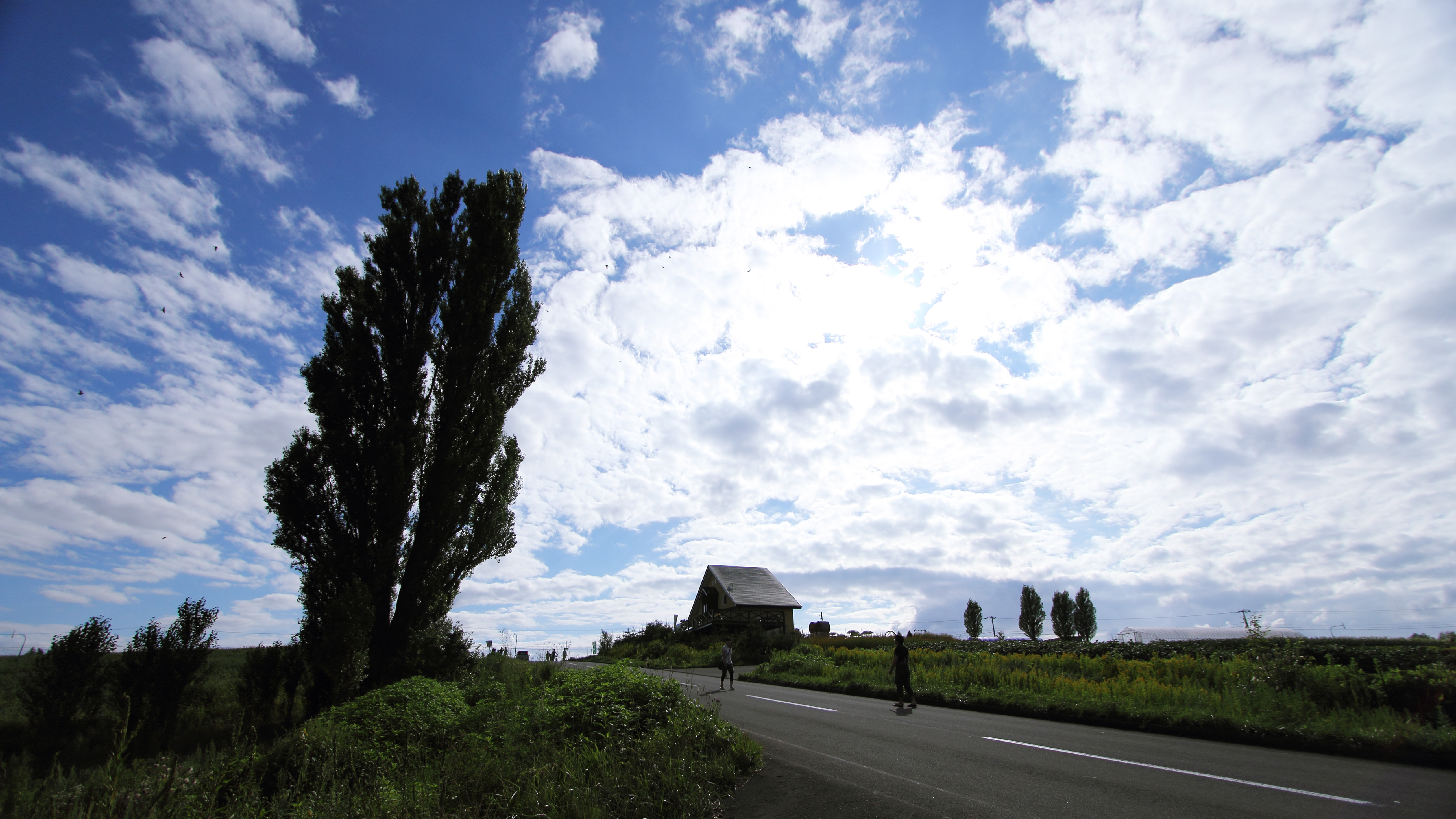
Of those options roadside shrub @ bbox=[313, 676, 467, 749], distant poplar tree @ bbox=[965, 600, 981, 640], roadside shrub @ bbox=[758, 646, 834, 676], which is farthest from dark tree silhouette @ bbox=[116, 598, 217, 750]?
distant poplar tree @ bbox=[965, 600, 981, 640]

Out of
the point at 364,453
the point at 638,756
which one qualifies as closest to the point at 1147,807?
the point at 638,756

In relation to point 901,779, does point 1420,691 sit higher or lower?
higher

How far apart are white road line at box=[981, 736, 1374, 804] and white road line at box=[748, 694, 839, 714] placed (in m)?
5.21

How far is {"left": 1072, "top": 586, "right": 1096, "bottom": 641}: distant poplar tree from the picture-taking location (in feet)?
245

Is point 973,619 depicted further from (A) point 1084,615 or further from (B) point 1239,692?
(B) point 1239,692

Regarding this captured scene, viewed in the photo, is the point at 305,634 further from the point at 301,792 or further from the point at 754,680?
the point at 754,680

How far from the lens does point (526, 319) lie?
1772cm

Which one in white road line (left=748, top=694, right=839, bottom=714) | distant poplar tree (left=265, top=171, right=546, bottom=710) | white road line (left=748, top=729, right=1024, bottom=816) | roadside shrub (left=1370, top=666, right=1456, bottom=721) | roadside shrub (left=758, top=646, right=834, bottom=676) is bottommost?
roadside shrub (left=758, top=646, right=834, bottom=676)

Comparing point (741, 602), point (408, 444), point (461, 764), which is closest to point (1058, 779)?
point (461, 764)

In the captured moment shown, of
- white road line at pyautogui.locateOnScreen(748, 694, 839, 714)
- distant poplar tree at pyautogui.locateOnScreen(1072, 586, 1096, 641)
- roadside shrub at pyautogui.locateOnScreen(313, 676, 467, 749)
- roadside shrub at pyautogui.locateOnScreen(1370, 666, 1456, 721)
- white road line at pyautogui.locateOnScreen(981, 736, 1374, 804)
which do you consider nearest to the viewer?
white road line at pyautogui.locateOnScreen(981, 736, 1374, 804)

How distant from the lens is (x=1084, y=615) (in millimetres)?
75562

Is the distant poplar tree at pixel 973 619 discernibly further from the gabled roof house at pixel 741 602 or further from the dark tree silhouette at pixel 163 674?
the dark tree silhouette at pixel 163 674

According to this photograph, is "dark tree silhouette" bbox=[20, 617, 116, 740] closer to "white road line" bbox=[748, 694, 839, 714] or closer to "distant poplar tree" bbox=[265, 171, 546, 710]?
"distant poplar tree" bbox=[265, 171, 546, 710]

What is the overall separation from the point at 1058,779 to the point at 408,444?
14.1 m
